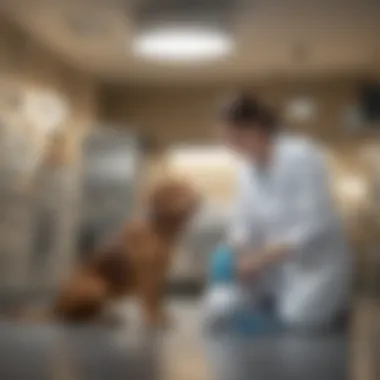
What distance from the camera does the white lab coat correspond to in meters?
0.75

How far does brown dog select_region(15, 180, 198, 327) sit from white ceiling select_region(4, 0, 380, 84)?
12 centimetres

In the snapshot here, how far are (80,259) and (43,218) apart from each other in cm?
5

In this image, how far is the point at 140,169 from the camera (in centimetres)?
76

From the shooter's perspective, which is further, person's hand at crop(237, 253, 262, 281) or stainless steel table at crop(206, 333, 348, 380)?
person's hand at crop(237, 253, 262, 281)

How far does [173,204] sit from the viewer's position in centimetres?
77

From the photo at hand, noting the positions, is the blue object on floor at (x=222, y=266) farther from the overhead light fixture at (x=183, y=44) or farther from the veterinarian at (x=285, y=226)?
the overhead light fixture at (x=183, y=44)

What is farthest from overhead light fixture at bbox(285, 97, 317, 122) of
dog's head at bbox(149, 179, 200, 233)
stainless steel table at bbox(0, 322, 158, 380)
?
stainless steel table at bbox(0, 322, 158, 380)

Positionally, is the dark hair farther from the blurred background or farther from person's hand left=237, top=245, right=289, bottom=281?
person's hand left=237, top=245, right=289, bottom=281

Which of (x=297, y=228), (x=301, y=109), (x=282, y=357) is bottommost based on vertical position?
(x=282, y=357)

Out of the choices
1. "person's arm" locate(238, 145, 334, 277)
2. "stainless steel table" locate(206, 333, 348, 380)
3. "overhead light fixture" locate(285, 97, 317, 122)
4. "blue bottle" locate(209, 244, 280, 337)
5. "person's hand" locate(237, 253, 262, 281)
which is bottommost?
"stainless steel table" locate(206, 333, 348, 380)

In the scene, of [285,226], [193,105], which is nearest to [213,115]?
[193,105]

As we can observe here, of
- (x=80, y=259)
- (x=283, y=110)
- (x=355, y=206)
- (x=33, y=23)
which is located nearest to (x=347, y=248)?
(x=355, y=206)

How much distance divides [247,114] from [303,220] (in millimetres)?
117

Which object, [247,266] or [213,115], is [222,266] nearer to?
[247,266]
